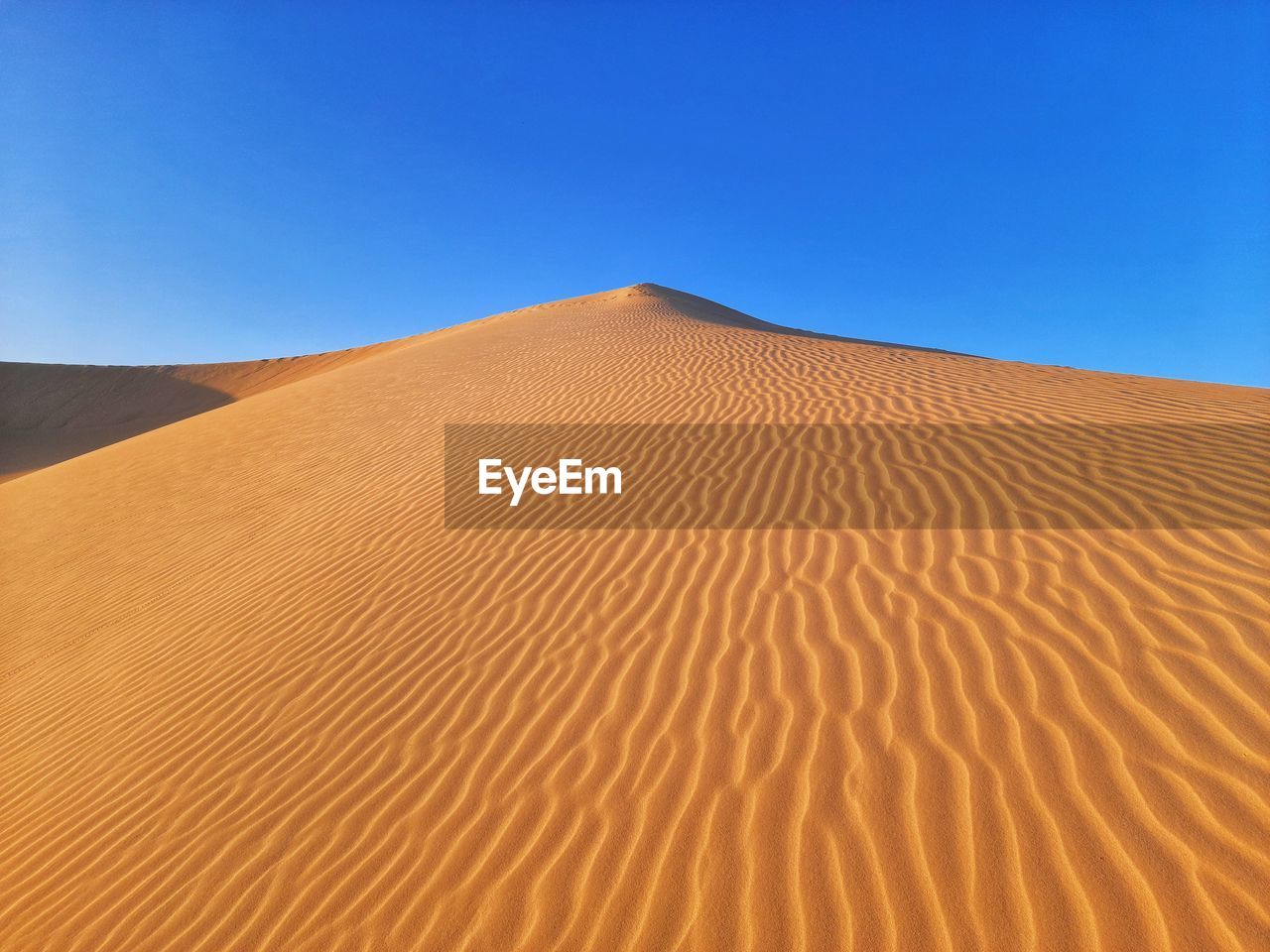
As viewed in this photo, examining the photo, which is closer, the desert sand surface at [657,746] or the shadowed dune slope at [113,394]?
the desert sand surface at [657,746]

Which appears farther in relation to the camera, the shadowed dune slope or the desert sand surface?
the shadowed dune slope

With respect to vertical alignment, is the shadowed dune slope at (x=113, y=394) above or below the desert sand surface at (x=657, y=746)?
above

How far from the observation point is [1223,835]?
2.12 meters

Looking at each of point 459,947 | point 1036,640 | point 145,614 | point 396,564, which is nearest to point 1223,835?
point 1036,640

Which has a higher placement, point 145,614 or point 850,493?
point 850,493

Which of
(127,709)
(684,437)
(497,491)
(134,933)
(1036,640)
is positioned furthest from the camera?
(684,437)

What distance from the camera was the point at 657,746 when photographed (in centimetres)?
303

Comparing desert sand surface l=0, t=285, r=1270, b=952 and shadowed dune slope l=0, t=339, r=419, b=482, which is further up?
shadowed dune slope l=0, t=339, r=419, b=482

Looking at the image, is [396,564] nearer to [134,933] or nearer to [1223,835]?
[134,933]

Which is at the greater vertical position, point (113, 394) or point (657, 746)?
point (113, 394)

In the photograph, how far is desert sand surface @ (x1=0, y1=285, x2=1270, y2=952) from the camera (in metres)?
2.22

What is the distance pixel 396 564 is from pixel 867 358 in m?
9.49

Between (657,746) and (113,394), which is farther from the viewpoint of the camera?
(113,394)

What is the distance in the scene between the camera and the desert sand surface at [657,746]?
2.22 meters
